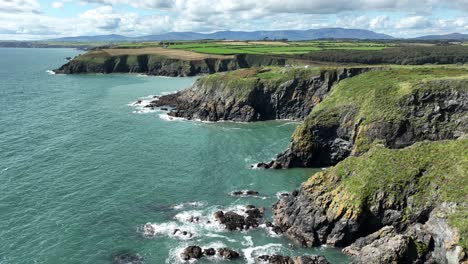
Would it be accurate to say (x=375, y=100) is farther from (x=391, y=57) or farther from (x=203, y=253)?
(x=391, y=57)

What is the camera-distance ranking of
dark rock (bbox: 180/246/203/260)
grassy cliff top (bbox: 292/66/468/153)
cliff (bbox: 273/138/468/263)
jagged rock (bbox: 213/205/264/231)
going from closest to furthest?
1. cliff (bbox: 273/138/468/263)
2. dark rock (bbox: 180/246/203/260)
3. jagged rock (bbox: 213/205/264/231)
4. grassy cliff top (bbox: 292/66/468/153)

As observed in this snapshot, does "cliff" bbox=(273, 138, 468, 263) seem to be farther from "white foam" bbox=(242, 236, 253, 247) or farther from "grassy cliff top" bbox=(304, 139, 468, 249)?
"white foam" bbox=(242, 236, 253, 247)

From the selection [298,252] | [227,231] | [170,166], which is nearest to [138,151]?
[170,166]

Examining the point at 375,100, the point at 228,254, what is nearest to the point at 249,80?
the point at 375,100

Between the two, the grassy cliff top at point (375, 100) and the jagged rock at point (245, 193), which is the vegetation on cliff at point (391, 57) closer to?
the grassy cliff top at point (375, 100)

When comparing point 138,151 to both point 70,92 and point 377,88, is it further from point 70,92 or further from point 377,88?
point 70,92

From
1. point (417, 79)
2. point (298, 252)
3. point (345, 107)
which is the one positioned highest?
point (417, 79)

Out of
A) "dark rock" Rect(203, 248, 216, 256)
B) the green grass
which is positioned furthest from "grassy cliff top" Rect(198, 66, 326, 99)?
"dark rock" Rect(203, 248, 216, 256)
